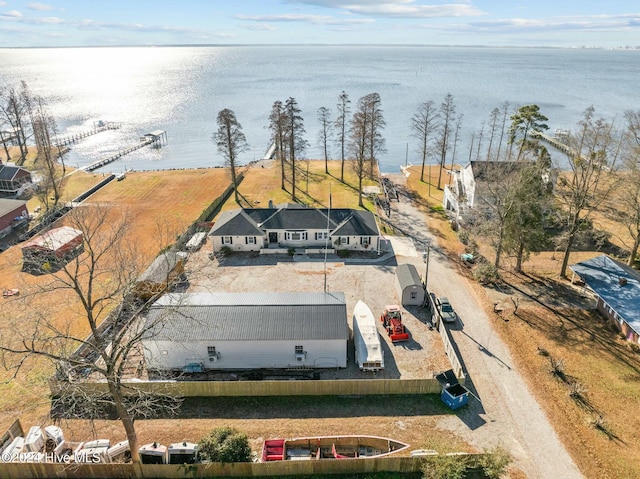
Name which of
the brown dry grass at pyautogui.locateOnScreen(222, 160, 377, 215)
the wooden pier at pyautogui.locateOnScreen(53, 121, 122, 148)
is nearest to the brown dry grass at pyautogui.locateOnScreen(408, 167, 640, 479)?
the brown dry grass at pyautogui.locateOnScreen(222, 160, 377, 215)

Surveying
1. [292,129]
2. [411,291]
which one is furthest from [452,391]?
[292,129]

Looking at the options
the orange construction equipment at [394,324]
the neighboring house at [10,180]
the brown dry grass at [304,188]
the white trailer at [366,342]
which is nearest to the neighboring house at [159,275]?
the white trailer at [366,342]

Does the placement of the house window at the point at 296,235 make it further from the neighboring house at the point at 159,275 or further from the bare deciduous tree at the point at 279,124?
the bare deciduous tree at the point at 279,124

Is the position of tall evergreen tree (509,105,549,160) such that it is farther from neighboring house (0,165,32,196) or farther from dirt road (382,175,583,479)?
neighboring house (0,165,32,196)

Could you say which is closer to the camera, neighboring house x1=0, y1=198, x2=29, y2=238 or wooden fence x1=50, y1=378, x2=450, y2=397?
wooden fence x1=50, y1=378, x2=450, y2=397

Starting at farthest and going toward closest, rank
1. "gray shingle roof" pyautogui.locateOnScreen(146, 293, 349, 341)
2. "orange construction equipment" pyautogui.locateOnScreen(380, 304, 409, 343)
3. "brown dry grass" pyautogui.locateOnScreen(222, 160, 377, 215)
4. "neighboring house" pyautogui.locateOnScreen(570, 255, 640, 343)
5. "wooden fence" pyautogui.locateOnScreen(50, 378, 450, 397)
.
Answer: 1. "brown dry grass" pyautogui.locateOnScreen(222, 160, 377, 215)
2. "orange construction equipment" pyautogui.locateOnScreen(380, 304, 409, 343)
3. "neighboring house" pyautogui.locateOnScreen(570, 255, 640, 343)
4. "gray shingle roof" pyautogui.locateOnScreen(146, 293, 349, 341)
5. "wooden fence" pyautogui.locateOnScreen(50, 378, 450, 397)

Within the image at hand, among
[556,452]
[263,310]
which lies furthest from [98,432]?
[556,452]

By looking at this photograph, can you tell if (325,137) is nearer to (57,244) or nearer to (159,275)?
A: (57,244)
